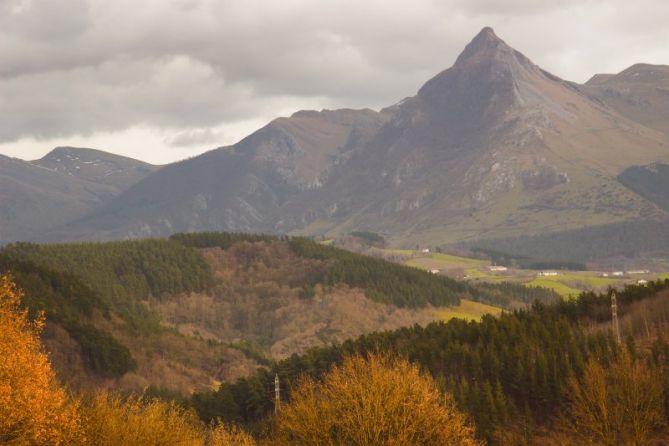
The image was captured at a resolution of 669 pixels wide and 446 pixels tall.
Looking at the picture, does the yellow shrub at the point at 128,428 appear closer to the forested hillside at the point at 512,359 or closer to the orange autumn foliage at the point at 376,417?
the orange autumn foliage at the point at 376,417

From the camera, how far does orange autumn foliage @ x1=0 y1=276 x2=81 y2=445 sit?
56.4 metres

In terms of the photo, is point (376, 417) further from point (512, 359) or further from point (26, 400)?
point (512, 359)

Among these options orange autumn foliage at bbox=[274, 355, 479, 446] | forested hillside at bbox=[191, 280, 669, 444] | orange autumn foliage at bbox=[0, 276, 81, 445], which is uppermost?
orange autumn foliage at bbox=[0, 276, 81, 445]

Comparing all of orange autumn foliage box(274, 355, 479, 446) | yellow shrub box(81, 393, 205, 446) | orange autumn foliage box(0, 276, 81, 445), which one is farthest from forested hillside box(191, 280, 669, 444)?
orange autumn foliage box(0, 276, 81, 445)

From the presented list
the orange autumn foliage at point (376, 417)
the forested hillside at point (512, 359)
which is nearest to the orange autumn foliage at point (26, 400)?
the orange autumn foliage at point (376, 417)

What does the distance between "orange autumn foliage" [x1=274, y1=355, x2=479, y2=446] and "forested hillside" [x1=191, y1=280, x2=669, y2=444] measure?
13.7m

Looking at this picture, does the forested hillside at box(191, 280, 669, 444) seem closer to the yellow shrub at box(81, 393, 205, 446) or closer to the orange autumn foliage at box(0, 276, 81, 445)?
the yellow shrub at box(81, 393, 205, 446)

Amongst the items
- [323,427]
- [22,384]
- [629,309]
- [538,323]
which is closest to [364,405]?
[323,427]

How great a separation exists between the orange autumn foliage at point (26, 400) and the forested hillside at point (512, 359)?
3212cm

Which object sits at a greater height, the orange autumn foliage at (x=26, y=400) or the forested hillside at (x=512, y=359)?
the orange autumn foliage at (x=26, y=400)

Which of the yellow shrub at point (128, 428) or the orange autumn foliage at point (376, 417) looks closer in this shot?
the orange autumn foliage at point (376, 417)

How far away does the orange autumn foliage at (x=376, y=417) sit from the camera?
7050cm

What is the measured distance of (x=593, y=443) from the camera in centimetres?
8900

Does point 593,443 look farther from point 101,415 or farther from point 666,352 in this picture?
point 101,415
